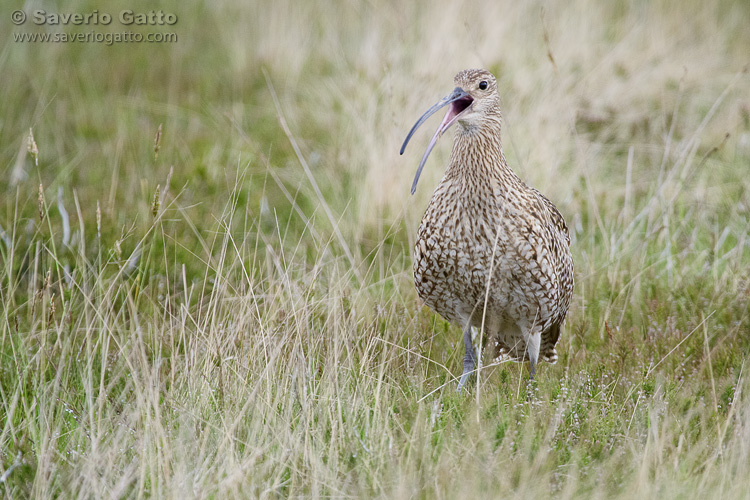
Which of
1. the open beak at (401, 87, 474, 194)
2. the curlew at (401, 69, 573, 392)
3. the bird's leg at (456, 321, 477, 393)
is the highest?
the open beak at (401, 87, 474, 194)

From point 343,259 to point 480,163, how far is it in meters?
1.51

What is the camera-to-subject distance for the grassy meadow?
3559mm

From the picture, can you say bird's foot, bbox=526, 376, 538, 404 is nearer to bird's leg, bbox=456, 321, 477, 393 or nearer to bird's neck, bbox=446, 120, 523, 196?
bird's leg, bbox=456, 321, 477, 393

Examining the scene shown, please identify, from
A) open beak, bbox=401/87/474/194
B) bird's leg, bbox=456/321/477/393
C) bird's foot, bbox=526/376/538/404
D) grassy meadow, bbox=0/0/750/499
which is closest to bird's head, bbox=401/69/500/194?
open beak, bbox=401/87/474/194

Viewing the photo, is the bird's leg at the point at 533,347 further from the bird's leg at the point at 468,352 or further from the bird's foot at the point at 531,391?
the bird's foot at the point at 531,391

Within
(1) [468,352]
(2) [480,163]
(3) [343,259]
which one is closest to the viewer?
(2) [480,163]

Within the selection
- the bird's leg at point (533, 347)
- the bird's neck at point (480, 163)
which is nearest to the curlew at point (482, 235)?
the bird's neck at point (480, 163)

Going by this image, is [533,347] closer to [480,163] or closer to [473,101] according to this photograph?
[480,163]

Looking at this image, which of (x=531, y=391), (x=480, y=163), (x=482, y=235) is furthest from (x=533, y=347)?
(x=480, y=163)

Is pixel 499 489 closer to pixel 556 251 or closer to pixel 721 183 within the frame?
pixel 556 251

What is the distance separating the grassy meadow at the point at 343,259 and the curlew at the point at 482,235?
28 cm

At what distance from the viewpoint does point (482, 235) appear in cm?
428

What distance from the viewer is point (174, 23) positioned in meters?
10.2

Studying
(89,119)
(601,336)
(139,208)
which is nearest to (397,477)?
(601,336)
